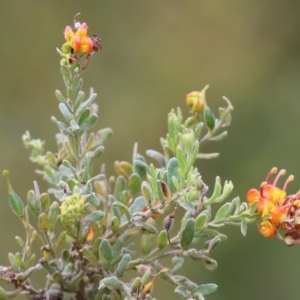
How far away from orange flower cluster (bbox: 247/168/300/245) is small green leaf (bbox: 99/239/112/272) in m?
0.12

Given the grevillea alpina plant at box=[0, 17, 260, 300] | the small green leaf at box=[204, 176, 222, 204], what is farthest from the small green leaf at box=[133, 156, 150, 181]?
the small green leaf at box=[204, 176, 222, 204]

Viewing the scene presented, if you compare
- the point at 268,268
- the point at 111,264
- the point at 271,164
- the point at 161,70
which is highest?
the point at 161,70

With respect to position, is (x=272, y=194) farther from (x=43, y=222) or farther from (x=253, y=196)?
(x=43, y=222)

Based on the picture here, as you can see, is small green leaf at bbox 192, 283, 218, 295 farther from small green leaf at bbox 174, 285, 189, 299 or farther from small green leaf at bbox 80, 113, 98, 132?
small green leaf at bbox 80, 113, 98, 132

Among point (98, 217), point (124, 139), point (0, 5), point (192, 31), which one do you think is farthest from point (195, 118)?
point (0, 5)

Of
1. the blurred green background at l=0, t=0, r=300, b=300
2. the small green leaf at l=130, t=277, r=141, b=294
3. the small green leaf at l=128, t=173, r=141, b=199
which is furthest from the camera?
the blurred green background at l=0, t=0, r=300, b=300

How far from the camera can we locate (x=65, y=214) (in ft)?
1.18

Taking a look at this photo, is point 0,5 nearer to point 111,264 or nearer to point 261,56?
point 261,56

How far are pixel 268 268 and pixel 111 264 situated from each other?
3.15 feet

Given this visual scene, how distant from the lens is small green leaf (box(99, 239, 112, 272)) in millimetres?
385

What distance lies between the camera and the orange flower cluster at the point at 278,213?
0.38m

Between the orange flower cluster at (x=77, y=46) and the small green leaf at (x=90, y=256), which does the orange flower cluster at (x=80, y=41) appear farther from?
the small green leaf at (x=90, y=256)

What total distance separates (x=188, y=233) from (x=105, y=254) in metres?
0.07

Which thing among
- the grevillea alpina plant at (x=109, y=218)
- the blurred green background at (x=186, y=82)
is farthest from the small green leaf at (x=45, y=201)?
the blurred green background at (x=186, y=82)
